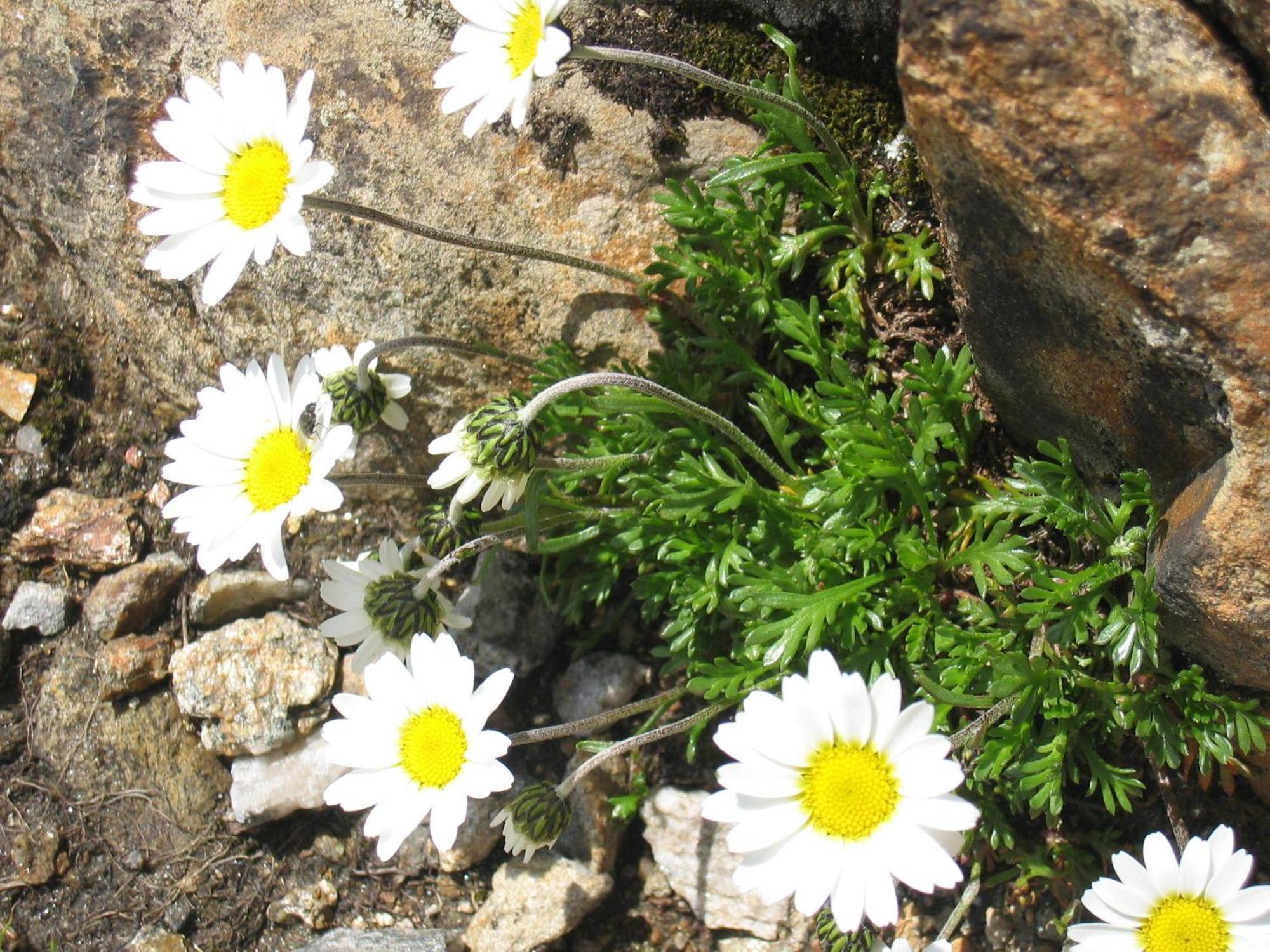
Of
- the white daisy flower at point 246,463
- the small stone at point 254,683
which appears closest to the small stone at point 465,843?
the small stone at point 254,683

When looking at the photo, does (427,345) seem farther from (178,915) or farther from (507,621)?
(178,915)

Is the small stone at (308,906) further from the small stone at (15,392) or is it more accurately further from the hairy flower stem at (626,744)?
the small stone at (15,392)

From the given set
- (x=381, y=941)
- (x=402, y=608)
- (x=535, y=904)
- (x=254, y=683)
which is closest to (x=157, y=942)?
(x=381, y=941)

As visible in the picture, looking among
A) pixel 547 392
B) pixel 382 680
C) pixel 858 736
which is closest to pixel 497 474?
pixel 547 392

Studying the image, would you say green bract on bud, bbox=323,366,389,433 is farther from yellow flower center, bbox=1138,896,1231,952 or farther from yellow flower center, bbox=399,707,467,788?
yellow flower center, bbox=1138,896,1231,952

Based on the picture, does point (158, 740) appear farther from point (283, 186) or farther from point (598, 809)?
point (283, 186)

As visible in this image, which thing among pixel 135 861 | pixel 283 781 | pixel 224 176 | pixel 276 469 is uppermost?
pixel 224 176

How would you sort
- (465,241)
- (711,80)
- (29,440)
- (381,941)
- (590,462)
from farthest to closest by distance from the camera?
(29,440)
(381,941)
(590,462)
(465,241)
(711,80)
